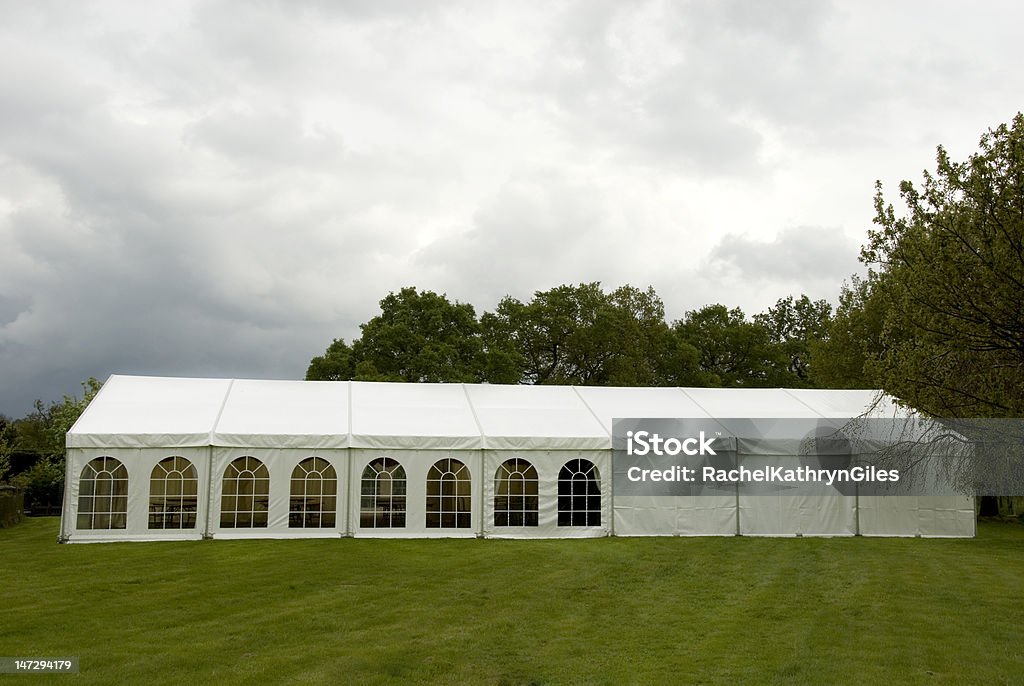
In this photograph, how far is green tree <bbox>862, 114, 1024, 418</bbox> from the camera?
38.2ft

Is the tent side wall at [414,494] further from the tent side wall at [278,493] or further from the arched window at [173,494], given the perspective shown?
the arched window at [173,494]

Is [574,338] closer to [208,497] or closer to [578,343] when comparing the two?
[578,343]

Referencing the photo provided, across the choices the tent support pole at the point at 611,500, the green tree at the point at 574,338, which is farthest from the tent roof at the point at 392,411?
the green tree at the point at 574,338

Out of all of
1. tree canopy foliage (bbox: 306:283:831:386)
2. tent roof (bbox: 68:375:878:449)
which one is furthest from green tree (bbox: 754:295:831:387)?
tent roof (bbox: 68:375:878:449)

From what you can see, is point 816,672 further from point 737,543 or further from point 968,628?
point 737,543

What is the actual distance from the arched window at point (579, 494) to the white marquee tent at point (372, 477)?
1.1 inches

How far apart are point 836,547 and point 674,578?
5.16m

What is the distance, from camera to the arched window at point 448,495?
16.3 metres

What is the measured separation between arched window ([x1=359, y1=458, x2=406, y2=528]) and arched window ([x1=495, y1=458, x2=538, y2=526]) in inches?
73.2

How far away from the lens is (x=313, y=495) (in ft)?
52.5

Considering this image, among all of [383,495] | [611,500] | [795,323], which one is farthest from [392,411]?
[795,323]

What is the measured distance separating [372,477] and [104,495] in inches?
188

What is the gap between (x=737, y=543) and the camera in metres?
16.0

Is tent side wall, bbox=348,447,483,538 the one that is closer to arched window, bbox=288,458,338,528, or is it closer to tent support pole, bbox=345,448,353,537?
tent support pole, bbox=345,448,353,537
